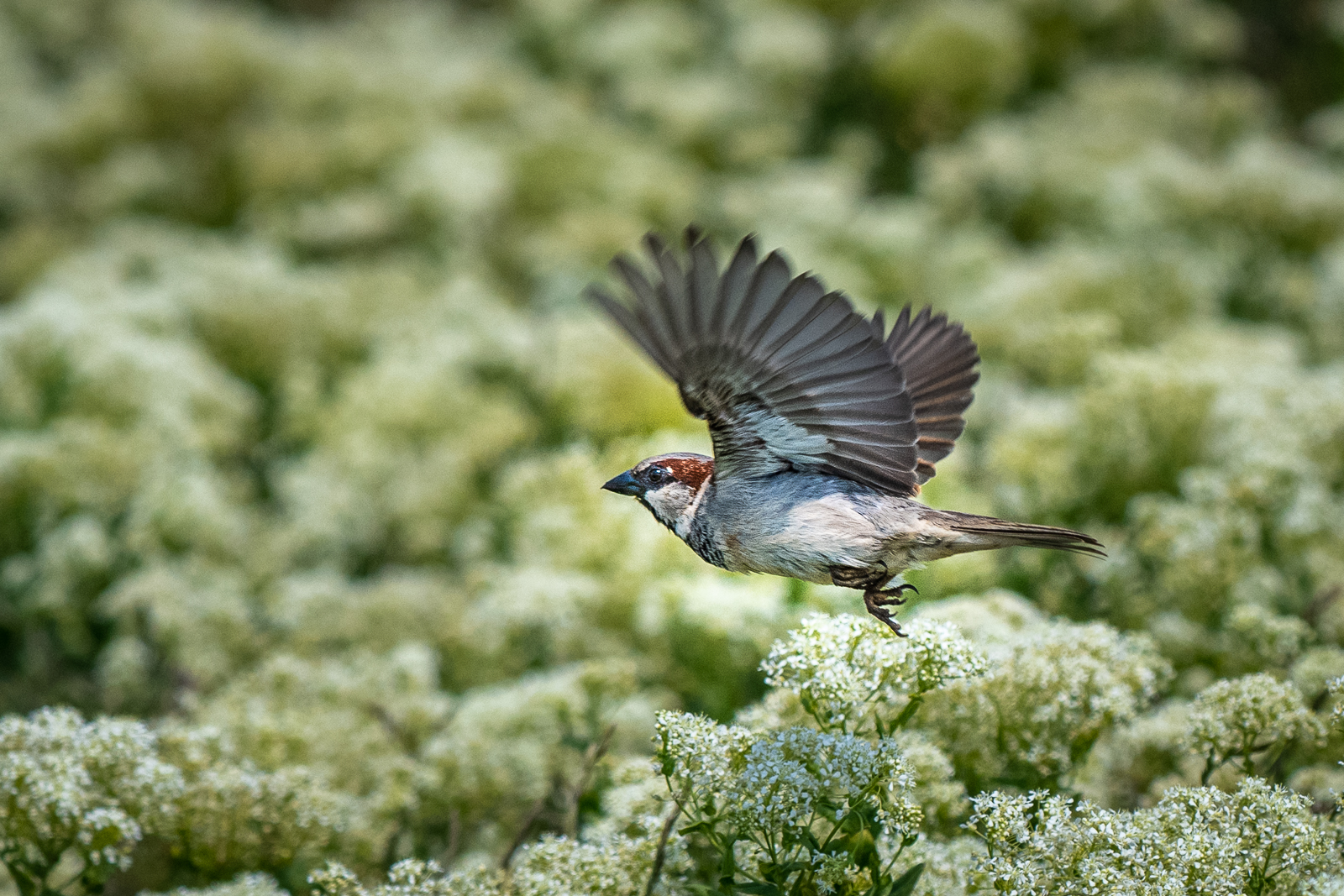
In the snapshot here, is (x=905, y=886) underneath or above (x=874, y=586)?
underneath

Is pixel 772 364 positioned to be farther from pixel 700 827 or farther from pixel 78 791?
pixel 78 791

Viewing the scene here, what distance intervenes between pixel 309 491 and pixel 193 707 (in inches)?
55.9

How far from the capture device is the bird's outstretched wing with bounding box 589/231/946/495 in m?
1.84

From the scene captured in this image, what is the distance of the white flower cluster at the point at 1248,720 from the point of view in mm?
2043

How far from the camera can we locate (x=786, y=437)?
2.14 metres

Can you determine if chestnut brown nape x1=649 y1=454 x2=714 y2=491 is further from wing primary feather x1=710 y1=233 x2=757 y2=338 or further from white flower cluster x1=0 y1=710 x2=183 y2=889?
white flower cluster x1=0 y1=710 x2=183 y2=889

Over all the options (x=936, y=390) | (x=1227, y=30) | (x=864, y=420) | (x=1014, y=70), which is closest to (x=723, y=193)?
(x=1014, y=70)

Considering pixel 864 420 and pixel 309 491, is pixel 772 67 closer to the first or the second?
pixel 309 491

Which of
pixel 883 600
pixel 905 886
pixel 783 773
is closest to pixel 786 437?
pixel 883 600

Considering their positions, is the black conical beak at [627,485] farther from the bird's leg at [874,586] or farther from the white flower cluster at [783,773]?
the white flower cluster at [783,773]

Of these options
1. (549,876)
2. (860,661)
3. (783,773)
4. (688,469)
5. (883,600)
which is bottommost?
(549,876)

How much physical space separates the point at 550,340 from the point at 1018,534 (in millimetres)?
3431

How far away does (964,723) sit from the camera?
2316 millimetres

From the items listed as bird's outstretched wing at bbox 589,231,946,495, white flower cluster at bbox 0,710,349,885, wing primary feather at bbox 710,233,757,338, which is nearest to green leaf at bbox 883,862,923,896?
bird's outstretched wing at bbox 589,231,946,495
